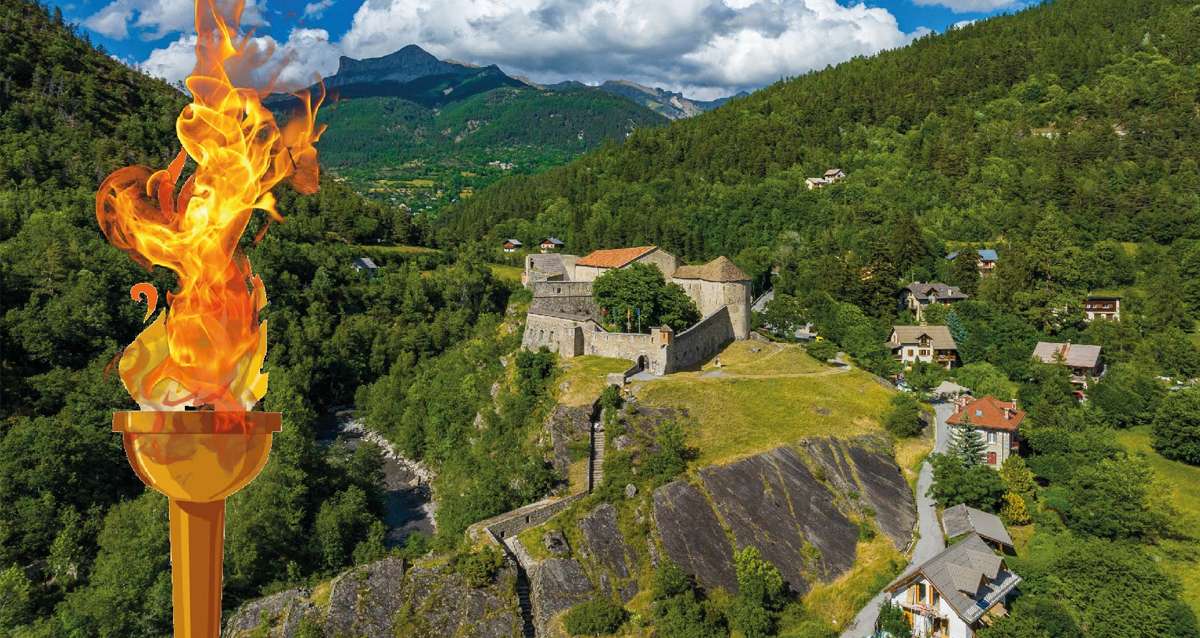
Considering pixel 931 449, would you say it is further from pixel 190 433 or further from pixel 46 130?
pixel 46 130

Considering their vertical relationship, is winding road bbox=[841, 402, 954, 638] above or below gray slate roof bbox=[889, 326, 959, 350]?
below

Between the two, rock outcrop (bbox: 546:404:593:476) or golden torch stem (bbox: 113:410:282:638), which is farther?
rock outcrop (bbox: 546:404:593:476)

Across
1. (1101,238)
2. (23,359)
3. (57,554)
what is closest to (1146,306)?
(1101,238)

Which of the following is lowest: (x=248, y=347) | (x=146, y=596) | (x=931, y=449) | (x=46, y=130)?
(x=146, y=596)

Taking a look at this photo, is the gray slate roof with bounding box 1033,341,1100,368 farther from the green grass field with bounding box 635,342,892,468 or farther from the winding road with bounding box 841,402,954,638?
the green grass field with bounding box 635,342,892,468

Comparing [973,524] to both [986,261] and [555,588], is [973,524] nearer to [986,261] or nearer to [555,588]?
[555,588]

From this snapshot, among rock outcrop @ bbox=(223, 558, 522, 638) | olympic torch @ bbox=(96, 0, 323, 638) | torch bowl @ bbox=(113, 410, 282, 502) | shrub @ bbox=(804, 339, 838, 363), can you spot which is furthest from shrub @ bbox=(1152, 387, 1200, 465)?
torch bowl @ bbox=(113, 410, 282, 502)
